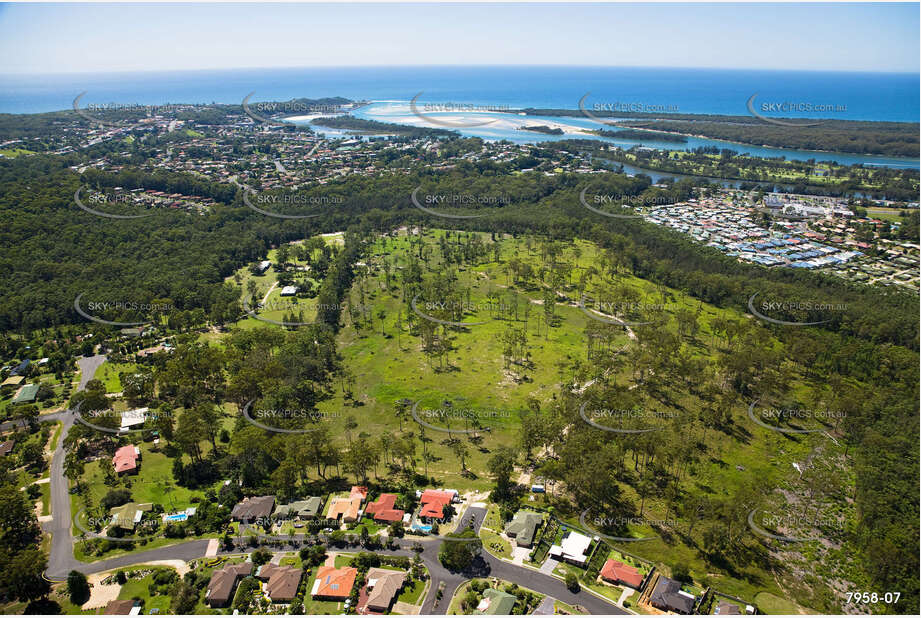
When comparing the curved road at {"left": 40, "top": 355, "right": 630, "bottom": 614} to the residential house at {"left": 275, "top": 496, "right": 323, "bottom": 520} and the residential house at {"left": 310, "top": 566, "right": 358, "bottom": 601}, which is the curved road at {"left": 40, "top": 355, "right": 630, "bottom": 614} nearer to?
the residential house at {"left": 275, "top": 496, "right": 323, "bottom": 520}

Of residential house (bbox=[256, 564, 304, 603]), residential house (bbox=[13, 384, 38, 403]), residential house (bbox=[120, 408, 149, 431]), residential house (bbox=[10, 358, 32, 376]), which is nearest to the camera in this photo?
residential house (bbox=[256, 564, 304, 603])

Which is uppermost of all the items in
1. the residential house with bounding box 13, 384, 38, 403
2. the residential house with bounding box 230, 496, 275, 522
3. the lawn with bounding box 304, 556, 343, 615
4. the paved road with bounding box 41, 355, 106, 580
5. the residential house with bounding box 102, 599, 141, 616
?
the residential house with bounding box 13, 384, 38, 403

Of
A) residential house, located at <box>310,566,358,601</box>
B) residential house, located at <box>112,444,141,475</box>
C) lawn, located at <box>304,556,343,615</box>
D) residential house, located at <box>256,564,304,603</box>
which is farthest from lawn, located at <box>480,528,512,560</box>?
residential house, located at <box>112,444,141,475</box>

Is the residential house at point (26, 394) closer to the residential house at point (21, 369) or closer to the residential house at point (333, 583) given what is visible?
the residential house at point (21, 369)

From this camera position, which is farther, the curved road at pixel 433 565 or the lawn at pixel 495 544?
the lawn at pixel 495 544

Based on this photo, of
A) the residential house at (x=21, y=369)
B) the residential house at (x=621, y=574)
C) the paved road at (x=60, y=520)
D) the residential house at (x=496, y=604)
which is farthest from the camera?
the residential house at (x=21, y=369)

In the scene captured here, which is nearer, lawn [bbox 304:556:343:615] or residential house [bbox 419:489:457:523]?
lawn [bbox 304:556:343:615]

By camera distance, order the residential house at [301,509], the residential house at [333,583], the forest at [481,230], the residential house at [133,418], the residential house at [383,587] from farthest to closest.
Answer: the residential house at [133,418]
the forest at [481,230]
the residential house at [301,509]
the residential house at [333,583]
the residential house at [383,587]

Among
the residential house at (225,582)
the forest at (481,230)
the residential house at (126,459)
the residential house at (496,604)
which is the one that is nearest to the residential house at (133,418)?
the forest at (481,230)
